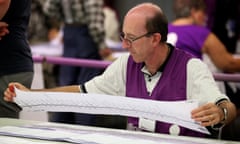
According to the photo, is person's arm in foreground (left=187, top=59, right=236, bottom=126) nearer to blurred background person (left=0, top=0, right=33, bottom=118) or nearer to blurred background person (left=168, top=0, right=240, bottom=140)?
blurred background person (left=0, top=0, right=33, bottom=118)

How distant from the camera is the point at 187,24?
3682mm

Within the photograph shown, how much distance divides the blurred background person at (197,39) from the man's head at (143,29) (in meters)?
1.26

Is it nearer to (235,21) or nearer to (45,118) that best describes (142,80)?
(45,118)

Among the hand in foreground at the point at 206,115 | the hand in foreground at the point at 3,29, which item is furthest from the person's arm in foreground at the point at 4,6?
the hand in foreground at the point at 206,115

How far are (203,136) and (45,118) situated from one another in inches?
38.7

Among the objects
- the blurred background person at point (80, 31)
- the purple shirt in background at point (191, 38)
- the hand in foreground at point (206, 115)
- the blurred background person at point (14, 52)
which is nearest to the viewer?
the hand in foreground at point (206, 115)

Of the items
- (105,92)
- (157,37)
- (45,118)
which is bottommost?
(45,118)

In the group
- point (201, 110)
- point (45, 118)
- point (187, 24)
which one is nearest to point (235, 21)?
point (187, 24)

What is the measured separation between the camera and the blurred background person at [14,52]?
242cm

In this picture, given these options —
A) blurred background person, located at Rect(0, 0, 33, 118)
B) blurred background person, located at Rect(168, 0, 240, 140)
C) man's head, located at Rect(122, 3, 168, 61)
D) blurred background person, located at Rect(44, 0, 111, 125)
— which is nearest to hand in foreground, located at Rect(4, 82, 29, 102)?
blurred background person, located at Rect(0, 0, 33, 118)

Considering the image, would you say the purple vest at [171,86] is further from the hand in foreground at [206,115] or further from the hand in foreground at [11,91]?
the hand in foreground at [11,91]

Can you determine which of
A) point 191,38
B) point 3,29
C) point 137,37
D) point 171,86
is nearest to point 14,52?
point 3,29

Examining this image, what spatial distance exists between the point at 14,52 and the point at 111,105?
0.54m

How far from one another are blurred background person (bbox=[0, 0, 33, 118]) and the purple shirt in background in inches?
51.2
